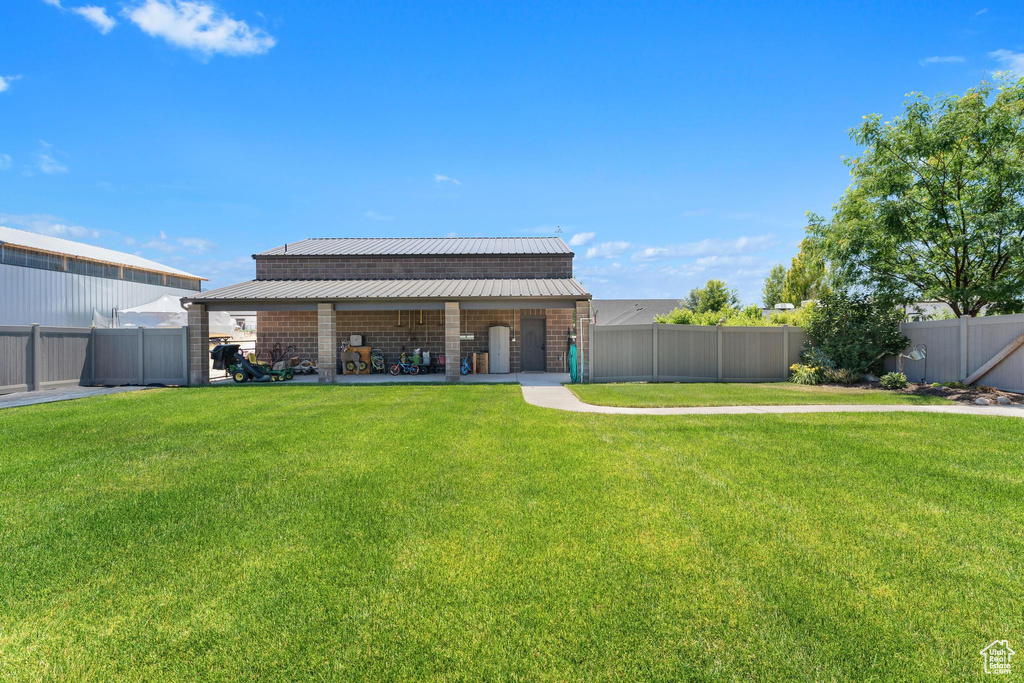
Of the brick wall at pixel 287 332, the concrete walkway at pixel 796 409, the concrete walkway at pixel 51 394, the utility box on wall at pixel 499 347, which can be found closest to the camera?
the concrete walkway at pixel 796 409

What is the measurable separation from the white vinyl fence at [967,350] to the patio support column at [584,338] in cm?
903

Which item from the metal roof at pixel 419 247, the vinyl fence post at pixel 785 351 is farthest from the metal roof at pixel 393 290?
the vinyl fence post at pixel 785 351

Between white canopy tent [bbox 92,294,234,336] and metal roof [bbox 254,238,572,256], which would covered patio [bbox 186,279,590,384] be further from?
white canopy tent [bbox 92,294,234,336]

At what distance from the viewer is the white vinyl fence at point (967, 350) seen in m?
11.4

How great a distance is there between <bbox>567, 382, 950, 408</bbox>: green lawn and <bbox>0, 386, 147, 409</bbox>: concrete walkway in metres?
13.4

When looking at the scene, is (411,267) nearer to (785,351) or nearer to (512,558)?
(785,351)

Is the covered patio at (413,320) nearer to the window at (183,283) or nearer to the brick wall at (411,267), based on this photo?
the brick wall at (411,267)

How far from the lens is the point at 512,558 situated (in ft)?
11.6

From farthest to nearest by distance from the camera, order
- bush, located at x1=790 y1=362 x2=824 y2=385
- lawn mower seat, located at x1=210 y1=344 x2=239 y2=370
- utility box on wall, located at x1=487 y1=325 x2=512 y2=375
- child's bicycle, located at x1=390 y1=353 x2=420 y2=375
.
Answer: utility box on wall, located at x1=487 y1=325 x2=512 y2=375, child's bicycle, located at x1=390 y1=353 x2=420 y2=375, lawn mower seat, located at x1=210 y1=344 x2=239 y2=370, bush, located at x1=790 y1=362 x2=824 y2=385

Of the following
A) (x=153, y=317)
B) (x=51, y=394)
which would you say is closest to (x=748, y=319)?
(x=51, y=394)

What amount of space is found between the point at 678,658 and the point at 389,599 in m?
1.70

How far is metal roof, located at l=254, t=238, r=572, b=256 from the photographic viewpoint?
21422 mm

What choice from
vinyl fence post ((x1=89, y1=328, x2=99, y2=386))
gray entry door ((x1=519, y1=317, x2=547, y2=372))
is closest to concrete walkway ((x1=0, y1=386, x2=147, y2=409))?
vinyl fence post ((x1=89, y1=328, x2=99, y2=386))

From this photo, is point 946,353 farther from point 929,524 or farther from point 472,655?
point 472,655
